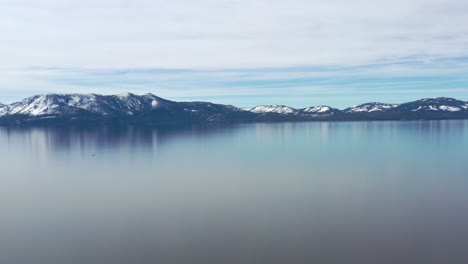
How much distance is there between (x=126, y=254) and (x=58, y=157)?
41.1 metres

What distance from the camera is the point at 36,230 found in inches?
817

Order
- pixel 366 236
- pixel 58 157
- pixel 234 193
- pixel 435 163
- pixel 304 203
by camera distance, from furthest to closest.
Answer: pixel 58 157 → pixel 435 163 → pixel 234 193 → pixel 304 203 → pixel 366 236

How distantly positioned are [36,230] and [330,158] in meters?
35.4

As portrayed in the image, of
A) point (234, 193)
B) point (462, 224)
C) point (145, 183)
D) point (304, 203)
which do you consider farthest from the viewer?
point (145, 183)

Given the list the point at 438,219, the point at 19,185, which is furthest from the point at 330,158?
the point at 19,185

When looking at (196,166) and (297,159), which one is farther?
(297,159)

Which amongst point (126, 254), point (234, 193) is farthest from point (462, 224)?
point (126, 254)

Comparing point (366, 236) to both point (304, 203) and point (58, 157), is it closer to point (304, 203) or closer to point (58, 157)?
point (304, 203)

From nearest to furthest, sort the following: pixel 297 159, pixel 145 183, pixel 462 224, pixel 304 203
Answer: pixel 462 224
pixel 304 203
pixel 145 183
pixel 297 159

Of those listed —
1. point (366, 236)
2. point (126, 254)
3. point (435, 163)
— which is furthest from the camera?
point (435, 163)

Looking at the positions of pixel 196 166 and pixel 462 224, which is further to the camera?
pixel 196 166

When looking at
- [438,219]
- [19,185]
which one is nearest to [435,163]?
[438,219]

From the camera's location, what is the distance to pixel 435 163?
140 feet

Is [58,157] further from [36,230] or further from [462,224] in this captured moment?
[462,224]
